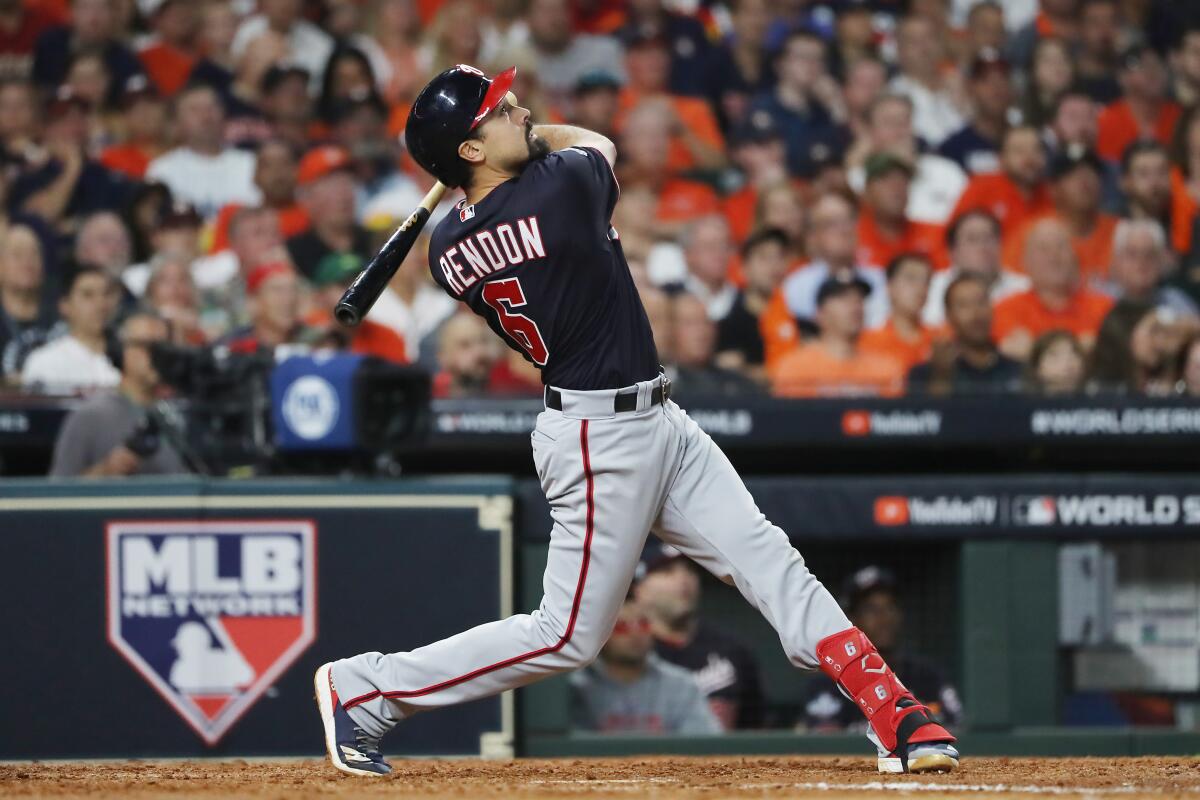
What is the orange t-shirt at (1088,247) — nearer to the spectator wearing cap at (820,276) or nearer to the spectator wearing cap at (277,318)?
the spectator wearing cap at (820,276)

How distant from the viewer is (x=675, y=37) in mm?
8750

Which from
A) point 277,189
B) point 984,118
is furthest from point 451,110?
point 984,118

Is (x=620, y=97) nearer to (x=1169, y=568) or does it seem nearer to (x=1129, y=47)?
(x=1129, y=47)

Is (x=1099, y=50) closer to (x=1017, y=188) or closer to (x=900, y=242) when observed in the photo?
(x=1017, y=188)

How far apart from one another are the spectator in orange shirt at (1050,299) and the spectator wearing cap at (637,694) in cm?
233

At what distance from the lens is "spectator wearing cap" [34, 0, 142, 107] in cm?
819

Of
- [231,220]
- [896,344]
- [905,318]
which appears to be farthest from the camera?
[231,220]

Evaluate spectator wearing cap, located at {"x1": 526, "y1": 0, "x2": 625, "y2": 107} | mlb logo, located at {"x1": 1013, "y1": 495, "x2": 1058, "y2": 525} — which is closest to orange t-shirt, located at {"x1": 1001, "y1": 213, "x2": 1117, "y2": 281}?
spectator wearing cap, located at {"x1": 526, "y1": 0, "x2": 625, "y2": 107}

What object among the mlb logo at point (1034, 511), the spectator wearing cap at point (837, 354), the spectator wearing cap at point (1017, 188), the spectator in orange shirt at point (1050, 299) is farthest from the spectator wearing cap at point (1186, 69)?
the mlb logo at point (1034, 511)

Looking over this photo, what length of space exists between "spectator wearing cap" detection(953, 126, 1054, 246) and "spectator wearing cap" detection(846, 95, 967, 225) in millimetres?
91

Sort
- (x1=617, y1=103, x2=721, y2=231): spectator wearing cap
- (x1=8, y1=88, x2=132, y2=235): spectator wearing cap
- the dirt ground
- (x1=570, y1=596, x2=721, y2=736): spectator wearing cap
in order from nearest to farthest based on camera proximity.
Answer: the dirt ground
(x1=570, y1=596, x2=721, y2=736): spectator wearing cap
(x1=8, y1=88, x2=132, y2=235): spectator wearing cap
(x1=617, y1=103, x2=721, y2=231): spectator wearing cap

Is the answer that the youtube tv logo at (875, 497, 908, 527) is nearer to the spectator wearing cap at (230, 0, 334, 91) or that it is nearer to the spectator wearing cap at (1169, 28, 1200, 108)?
the spectator wearing cap at (1169, 28, 1200, 108)

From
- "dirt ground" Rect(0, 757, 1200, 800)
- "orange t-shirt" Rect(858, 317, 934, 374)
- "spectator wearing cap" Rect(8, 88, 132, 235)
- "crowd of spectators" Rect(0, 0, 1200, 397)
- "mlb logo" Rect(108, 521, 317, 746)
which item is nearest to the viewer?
"dirt ground" Rect(0, 757, 1200, 800)

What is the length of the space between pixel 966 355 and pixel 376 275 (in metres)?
3.47
